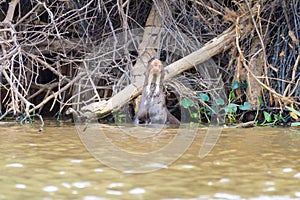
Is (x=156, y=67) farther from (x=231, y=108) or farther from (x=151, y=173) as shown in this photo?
(x=151, y=173)

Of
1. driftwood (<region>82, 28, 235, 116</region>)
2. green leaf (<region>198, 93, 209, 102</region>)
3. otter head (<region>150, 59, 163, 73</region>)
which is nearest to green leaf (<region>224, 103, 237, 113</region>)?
green leaf (<region>198, 93, 209, 102</region>)

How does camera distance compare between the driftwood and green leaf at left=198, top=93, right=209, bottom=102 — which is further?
green leaf at left=198, top=93, right=209, bottom=102

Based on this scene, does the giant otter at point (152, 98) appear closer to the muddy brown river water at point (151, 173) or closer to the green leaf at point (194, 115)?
the green leaf at point (194, 115)

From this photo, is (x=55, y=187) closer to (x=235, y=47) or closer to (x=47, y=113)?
(x=235, y=47)

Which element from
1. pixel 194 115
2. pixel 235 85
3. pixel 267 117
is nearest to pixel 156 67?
pixel 194 115

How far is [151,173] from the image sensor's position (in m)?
1.93

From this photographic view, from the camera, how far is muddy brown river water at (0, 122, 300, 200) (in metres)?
1.62

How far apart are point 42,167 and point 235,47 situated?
2799mm

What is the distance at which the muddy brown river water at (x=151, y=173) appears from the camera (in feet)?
5.32

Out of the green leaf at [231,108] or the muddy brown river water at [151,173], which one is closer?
the muddy brown river water at [151,173]

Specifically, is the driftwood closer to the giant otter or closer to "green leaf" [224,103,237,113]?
the giant otter

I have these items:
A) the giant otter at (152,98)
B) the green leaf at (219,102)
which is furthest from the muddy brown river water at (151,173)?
the green leaf at (219,102)

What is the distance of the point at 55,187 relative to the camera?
66.2 inches

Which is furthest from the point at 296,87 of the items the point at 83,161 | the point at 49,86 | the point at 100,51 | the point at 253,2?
the point at 83,161
